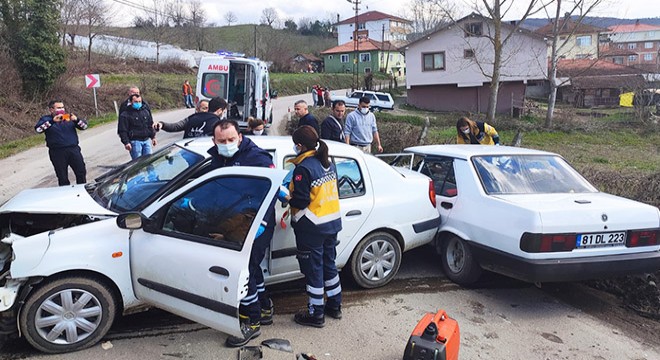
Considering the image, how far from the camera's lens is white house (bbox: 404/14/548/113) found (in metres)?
34.3

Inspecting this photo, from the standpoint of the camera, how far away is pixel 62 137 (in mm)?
7090

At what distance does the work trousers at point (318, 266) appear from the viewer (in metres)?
4.04

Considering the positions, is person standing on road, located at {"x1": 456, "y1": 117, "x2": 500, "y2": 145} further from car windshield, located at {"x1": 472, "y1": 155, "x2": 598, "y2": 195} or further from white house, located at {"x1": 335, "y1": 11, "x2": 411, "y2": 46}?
white house, located at {"x1": 335, "y1": 11, "x2": 411, "y2": 46}

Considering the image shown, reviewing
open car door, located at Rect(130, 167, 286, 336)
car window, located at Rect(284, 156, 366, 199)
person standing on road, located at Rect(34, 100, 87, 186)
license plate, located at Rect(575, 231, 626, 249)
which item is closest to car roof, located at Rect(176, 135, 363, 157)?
car window, located at Rect(284, 156, 366, 199)

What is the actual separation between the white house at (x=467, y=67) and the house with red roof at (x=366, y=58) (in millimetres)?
35261

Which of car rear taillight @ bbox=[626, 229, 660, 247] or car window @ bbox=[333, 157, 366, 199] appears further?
car window @ bbox=[333, 157, 366, 199]

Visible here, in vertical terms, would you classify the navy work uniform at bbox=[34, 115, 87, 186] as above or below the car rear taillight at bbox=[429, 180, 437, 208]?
above

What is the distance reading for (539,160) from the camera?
5.55m

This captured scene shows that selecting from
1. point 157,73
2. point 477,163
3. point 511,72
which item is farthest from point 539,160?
point 157,73

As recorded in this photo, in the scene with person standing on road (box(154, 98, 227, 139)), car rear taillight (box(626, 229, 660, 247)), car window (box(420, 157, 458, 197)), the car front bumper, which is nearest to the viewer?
the car front bumper

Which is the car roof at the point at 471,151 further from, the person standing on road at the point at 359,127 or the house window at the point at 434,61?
the house window at the point at 434,61

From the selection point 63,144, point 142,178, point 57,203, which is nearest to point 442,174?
point 142,178

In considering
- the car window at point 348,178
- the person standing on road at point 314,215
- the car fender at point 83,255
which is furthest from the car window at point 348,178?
the car fender at point 83,255

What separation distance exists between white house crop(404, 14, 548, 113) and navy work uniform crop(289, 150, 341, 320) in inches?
1254
